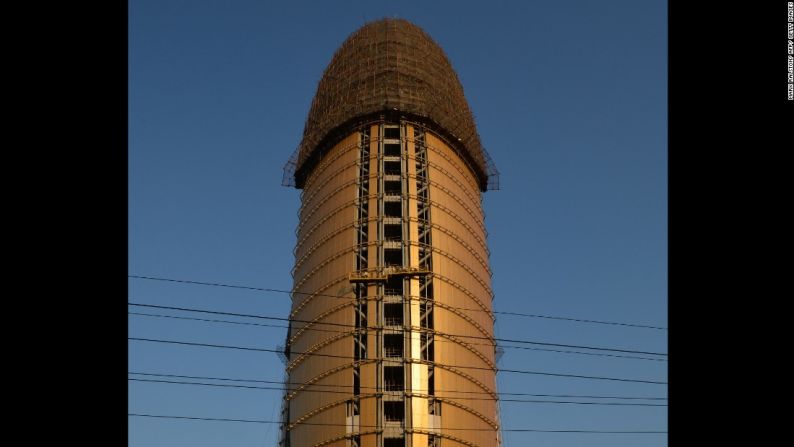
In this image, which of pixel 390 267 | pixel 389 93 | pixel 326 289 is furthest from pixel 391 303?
pixel 389 93

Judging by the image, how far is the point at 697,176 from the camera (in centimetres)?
832

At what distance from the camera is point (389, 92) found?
6550 cm

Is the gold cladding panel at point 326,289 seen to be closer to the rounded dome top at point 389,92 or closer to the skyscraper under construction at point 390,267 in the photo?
the skyscraper under construction at point 390,267

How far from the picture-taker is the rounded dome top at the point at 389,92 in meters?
65.2

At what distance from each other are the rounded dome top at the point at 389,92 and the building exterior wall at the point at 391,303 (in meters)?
1.18

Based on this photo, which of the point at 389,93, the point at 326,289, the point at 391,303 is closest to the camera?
the point at 391,303

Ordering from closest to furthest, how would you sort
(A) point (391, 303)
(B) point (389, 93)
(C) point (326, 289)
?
(A) point (391, 303) → (C) point (326, 289) → (B) point (389, 93)

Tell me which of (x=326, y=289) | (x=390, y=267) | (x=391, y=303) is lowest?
(x=391, y=303)

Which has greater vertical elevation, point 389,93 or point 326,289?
point 389,93

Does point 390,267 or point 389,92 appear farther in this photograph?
point 389,92

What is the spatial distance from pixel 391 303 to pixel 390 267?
85.9 inches

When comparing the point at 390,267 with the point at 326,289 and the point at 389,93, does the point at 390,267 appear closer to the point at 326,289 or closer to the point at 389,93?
the point at 326,289

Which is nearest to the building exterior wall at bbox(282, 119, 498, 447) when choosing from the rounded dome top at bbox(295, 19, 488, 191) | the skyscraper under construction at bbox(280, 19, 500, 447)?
the skyscraper under construction at bbox(280, 19, 500, 447)
